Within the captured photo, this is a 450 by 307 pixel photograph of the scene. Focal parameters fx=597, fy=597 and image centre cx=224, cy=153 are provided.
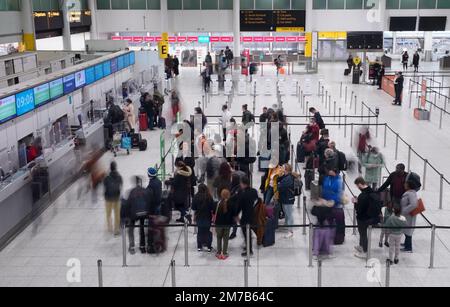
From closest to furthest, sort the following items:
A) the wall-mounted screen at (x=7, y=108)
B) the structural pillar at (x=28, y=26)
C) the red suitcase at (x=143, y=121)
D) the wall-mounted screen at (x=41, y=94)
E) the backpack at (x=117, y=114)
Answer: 1. the wall-mounted screen at (x=7, y=108)
2. the wall-mounted screen at (x=41, y=94)
3. the backpack at (x=117, y=114)
4. the red suitcase at (x=143, y=121)
5. the structural pillar at (x=28, y=26)

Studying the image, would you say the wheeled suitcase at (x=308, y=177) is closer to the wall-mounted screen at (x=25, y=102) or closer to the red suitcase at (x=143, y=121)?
the wall-mounted screen at (x=25, y=102)

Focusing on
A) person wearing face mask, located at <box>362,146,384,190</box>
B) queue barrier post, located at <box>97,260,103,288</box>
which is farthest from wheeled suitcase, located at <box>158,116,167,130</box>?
queue barrier post, located at <box>97,260,103,288</box>

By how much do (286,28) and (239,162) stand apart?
3128cm

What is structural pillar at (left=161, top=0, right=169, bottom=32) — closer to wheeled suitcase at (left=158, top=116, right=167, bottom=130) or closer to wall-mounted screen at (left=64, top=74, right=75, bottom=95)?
wheeled suitcase at (left=158, top=116, right=167, bottom=130)

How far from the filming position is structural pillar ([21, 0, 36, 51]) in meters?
33.4

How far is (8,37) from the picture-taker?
31938 millimetres

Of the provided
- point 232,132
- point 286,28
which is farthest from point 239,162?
point 286,28

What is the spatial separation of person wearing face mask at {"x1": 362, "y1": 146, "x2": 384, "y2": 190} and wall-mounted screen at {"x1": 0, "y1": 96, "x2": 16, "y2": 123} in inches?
303

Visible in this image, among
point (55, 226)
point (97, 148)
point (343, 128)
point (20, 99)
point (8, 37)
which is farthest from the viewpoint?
point (8, 37)

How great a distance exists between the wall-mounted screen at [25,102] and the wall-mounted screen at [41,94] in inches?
10.9

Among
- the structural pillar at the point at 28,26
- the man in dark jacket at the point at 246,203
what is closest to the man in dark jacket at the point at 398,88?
the man in dark jacket at the point at 246,203

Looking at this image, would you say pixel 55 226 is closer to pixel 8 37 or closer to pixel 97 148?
pixel 97 148

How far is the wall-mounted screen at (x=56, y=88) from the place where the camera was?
606 inches

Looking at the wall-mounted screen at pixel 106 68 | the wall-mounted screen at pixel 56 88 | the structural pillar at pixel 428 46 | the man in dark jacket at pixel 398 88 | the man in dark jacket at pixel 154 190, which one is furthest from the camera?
the structural pillar at pixel 428 46
